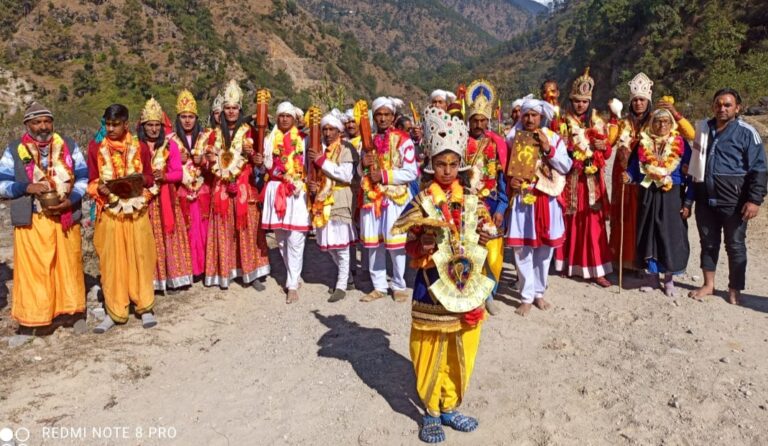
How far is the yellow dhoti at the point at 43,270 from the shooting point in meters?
5.21

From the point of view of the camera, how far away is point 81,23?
55.1 m

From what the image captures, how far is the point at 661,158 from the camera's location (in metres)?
5.96

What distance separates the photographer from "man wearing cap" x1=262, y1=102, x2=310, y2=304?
20.5 ft

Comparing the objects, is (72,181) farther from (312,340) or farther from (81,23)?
(81,23)

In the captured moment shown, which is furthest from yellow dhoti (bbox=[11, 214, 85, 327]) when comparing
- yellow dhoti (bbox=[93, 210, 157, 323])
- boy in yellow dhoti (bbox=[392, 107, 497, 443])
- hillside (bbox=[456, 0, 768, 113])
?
hillside (bbox=[456, 0, 768, 113])

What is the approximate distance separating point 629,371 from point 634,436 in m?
0.95

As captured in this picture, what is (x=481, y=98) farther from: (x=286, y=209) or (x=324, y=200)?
(x=286, y=209)

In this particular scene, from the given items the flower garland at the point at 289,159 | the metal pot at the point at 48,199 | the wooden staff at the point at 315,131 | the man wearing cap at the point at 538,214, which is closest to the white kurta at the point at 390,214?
the wooden staff at the point at 315,131

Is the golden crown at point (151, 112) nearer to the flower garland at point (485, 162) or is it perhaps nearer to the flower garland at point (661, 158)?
the flower garland at point (485, 162)

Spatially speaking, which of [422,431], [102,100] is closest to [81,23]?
[102,100]

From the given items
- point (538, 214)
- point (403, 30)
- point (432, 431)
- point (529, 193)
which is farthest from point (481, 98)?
point (403, 30)

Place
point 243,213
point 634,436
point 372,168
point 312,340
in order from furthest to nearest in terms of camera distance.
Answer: point 243,213
point 372,168
point 312,340
point 634,436

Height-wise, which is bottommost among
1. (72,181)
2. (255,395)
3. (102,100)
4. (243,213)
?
(255,395)

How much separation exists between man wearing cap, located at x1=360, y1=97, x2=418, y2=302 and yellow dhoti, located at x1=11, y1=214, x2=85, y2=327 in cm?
299
